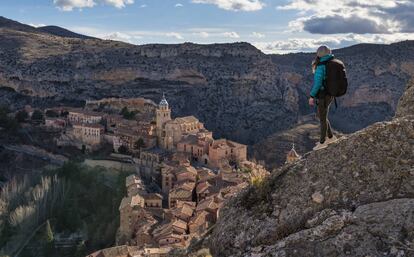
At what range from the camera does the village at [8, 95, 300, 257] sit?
26.5 meters

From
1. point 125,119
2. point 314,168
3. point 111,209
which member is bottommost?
point 111,209

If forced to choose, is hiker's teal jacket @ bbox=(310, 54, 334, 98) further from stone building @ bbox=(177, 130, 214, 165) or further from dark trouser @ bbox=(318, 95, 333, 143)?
stone building @ bbox=(177, 130, 214, 165)

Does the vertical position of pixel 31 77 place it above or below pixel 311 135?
above

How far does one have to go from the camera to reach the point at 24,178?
3931 cm

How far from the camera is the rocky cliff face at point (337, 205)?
5066 mm

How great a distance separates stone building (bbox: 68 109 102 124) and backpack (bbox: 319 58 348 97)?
142 ft

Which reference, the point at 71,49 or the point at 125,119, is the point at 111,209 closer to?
the point at 125,119

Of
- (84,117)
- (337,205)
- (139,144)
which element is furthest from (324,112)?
(84,117)

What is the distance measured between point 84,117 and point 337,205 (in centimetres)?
4569

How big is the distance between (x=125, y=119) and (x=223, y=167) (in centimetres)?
1463

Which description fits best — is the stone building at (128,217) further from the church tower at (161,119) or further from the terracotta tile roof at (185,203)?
the church tower at (161,119)

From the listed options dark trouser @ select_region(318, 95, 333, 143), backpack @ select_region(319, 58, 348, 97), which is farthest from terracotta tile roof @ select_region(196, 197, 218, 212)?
backpack @ select_region(319, 58, 348, 97)

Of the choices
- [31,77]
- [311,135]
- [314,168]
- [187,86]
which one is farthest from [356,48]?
[314,168]

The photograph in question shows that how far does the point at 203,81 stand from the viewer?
7881cm
